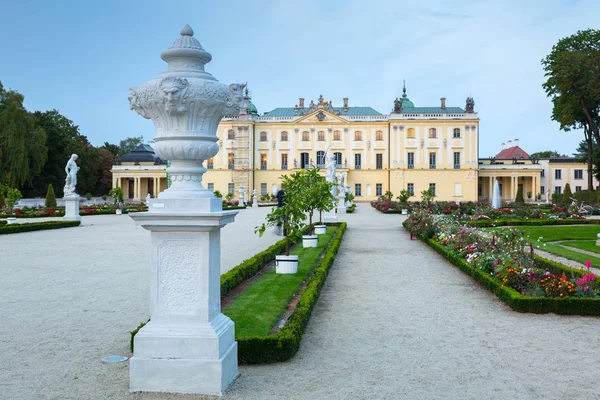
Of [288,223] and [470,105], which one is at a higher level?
[470,105]

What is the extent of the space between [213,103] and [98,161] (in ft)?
188

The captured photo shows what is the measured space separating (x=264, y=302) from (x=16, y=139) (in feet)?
117

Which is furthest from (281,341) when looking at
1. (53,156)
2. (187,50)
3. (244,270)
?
(53,156)

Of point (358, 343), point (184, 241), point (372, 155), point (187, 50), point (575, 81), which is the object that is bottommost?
point (358, 343)

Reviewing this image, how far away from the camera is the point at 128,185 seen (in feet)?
204

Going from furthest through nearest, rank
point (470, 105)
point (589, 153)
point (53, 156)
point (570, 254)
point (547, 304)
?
point (470, 105), point (53, 156), point (589, 153), point (570, 254), point (547, 304)

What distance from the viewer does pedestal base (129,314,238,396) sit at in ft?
12.4

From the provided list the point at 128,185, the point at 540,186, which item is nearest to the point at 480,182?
the point at 540,186

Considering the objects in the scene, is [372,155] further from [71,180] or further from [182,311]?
[182,311]

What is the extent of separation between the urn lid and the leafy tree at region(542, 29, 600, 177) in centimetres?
3177

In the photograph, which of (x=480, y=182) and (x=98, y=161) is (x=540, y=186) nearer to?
(x=480, y=182)

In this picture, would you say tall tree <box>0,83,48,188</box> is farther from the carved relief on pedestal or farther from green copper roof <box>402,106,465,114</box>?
the carved relief on pedestal

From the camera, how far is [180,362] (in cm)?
378

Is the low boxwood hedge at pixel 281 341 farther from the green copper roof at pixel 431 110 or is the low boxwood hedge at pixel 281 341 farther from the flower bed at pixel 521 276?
the green copper roof at pixel 431 110
